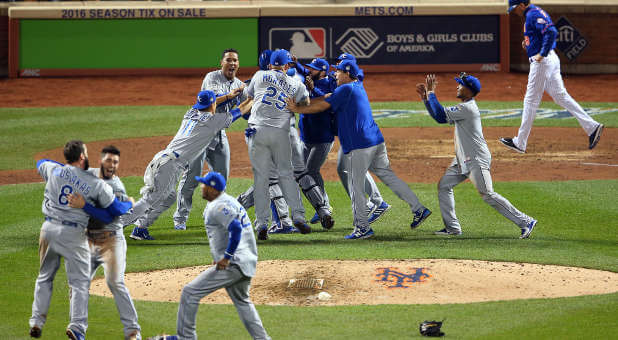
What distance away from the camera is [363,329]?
7746 mm

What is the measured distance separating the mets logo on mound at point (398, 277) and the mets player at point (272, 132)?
1.67 m

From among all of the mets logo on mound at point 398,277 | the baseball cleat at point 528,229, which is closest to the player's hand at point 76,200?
the mets logo on mound at point 398,277

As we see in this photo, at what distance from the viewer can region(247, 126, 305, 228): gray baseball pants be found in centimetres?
1077

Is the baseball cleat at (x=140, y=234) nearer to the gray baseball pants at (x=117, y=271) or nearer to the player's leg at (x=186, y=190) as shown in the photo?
the player's leg at (x=186, y=190)

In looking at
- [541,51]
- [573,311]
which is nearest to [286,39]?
[541,51]

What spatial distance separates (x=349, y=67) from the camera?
1088 cm

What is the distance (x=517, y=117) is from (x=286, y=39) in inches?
324

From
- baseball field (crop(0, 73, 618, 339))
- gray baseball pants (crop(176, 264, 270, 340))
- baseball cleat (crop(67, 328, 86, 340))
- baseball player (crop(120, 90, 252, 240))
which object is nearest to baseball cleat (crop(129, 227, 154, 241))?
baseball field (crop(0, 73, 618, 339))

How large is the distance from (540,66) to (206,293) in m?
7.25

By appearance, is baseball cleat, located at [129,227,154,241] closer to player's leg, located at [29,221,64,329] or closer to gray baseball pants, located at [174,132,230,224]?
gray baseball pants, located at [174,132,230,224]

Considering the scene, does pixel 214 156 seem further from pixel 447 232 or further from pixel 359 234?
pixel 447 232

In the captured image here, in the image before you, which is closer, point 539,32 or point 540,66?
point 539,32

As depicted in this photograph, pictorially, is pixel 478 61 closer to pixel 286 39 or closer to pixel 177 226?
pixel 286 39

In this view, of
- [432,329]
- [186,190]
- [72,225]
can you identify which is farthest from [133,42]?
[432,329]
